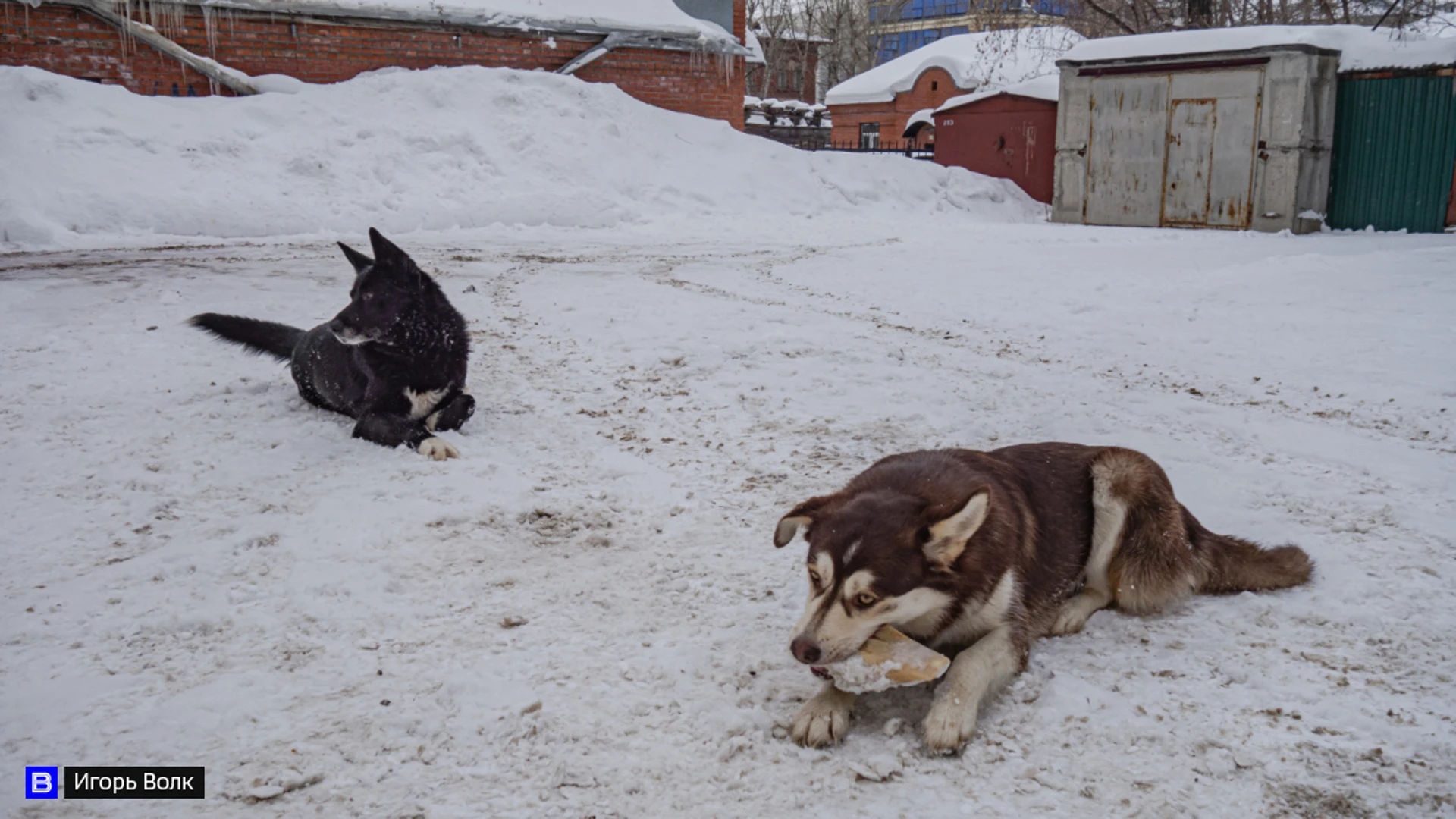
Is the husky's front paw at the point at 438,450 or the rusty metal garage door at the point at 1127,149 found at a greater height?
the rusty metal garage door at the point at 1127,149

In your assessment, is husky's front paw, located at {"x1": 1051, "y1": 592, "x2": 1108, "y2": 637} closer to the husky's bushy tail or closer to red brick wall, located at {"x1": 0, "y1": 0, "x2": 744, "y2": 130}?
the husky's bushy tail

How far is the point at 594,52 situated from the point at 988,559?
1929cm

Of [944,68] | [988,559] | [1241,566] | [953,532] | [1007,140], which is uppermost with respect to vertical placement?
[944,68]

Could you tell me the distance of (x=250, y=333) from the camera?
613 cm

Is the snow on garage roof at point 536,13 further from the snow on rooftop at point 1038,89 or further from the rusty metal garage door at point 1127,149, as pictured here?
the rusty metal garage door at point 1127,149

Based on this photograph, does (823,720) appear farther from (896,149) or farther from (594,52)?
(896,149)

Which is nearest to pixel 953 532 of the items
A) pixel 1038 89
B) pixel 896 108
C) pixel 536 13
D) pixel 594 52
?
pixel 594 52

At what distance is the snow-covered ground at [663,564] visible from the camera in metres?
2.36

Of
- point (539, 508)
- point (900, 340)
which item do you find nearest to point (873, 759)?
point (539, 508)

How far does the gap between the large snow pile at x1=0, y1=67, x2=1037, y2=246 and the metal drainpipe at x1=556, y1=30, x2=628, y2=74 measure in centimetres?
124

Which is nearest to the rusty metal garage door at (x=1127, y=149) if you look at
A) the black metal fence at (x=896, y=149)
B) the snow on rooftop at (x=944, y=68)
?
the black metal fence at (x=896, y=149)

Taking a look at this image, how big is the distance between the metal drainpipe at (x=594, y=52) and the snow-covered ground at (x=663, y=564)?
13.1m

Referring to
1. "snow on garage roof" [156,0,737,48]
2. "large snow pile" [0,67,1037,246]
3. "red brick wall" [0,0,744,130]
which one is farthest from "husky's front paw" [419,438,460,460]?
"snow on garage roof" [156,0,737,48]

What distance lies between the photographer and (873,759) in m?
2.41
